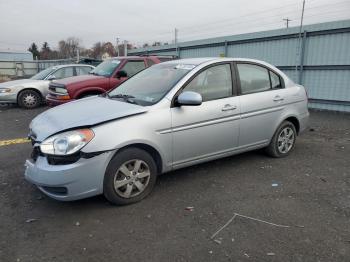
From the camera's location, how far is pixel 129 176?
389cm

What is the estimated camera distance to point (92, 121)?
3.69m

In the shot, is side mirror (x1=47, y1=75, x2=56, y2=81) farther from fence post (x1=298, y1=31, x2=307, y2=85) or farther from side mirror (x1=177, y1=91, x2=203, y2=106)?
side mirror (x1=177, y1=91, x2=203, y2=106)

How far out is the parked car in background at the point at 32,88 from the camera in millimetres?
11906

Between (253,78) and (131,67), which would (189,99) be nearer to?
(253,78)

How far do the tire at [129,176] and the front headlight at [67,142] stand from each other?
1.29 feet

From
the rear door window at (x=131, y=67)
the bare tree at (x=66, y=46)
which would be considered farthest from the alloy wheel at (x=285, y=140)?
the bare tree at (x=66, y=46)

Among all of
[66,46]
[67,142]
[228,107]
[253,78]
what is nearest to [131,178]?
[67,142]

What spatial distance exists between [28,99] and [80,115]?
9.21 m

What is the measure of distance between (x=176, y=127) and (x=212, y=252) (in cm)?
167

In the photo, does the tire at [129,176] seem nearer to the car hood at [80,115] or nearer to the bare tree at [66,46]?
the car hood at [80,115]

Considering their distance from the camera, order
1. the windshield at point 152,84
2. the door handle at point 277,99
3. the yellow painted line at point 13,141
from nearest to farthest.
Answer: the windshield at point 152,84 → the door handle at point 277,99 → the yellow painted line at point 13,141

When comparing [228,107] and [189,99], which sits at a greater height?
[189,99]

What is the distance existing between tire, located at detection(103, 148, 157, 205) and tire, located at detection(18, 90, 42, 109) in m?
9.56

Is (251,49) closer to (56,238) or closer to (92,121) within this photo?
(92,121)
